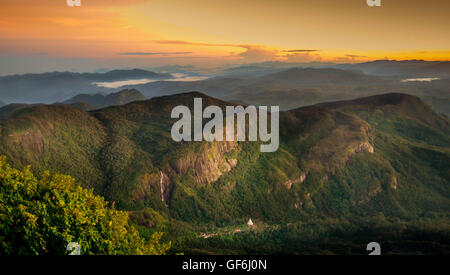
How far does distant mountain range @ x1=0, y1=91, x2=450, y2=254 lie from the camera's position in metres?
94.3

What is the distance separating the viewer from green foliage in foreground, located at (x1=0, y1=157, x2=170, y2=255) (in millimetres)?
11086

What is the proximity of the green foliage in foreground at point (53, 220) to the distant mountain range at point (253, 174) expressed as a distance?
228ft

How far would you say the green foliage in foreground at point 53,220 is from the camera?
A: 11.1m

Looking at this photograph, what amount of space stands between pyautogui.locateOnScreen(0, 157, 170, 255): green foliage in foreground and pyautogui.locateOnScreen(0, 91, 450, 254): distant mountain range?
228ft

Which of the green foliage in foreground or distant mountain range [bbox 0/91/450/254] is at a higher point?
the green foliage in foreground

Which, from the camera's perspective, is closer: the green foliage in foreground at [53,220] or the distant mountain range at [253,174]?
the green foliage in foreground at [53,220]

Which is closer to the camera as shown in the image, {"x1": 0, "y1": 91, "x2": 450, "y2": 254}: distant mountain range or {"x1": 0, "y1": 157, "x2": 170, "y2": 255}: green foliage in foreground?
{"x1": 0, "y1": 157, "x2": 170, "y2": 255}: green foliage in foreground

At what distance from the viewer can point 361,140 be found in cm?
12788

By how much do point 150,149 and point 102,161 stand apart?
53.4ft

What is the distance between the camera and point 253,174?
118250 mm

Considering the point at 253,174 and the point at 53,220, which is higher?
the point at 53,220

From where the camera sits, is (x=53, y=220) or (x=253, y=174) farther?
(x=253, y=174)

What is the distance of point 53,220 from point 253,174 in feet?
354
